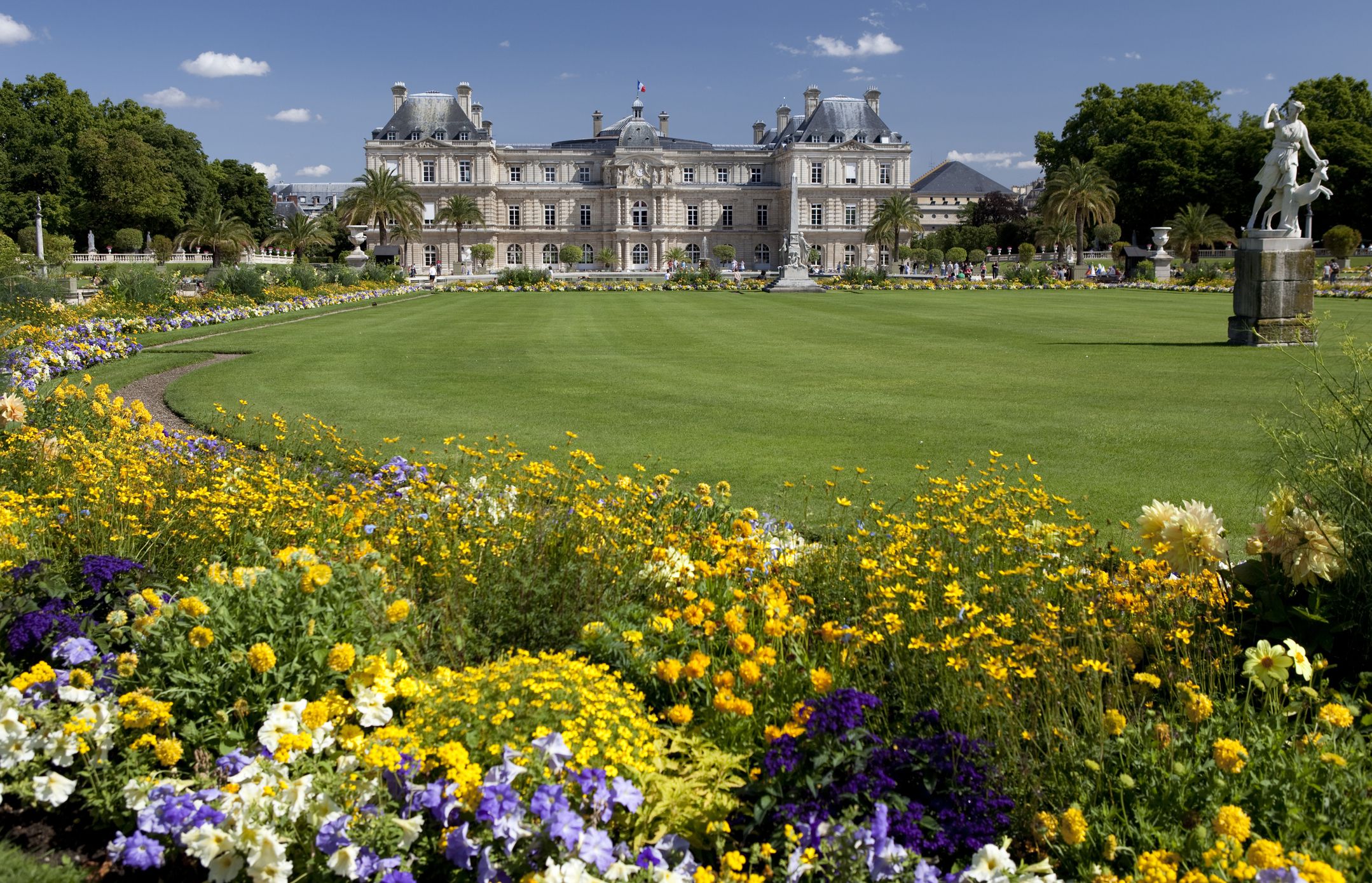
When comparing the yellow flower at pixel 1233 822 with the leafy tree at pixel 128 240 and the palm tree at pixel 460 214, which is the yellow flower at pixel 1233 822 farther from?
the palm tree at pixel 460 214

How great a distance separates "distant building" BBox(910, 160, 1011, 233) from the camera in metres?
128

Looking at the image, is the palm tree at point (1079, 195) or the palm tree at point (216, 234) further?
the palm tree at point (216, 234)

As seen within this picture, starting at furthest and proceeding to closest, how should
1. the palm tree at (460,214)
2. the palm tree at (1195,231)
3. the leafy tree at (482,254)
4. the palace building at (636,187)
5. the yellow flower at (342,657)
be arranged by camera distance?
the palace building at (636,187) < the leafy tree at (482,254) < the palm tree at (460,214) < the palm tree at (1195,231) < the yellow flower at (342,657)

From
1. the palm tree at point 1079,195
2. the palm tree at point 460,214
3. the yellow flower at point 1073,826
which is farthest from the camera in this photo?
the palm tree at point 460,214

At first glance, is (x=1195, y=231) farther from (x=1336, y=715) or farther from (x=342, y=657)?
(x=342, y=657)

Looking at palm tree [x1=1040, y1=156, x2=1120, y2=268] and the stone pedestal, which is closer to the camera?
the stone pedestal

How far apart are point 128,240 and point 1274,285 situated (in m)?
63.2

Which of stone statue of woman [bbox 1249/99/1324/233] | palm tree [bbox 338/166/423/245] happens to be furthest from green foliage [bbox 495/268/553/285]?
stone statue of woman [bbox 1249/99/1324/233]

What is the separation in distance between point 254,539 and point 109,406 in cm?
411

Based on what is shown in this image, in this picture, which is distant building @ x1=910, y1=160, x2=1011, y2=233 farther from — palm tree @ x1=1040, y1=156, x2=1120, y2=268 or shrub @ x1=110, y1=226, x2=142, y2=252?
shrub @ x1=110, y1=226, x2=142, y2=252

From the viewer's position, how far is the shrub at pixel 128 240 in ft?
206

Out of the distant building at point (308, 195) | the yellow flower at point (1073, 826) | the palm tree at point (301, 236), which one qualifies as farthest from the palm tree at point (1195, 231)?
Answer: the distant building at point (308, 195)

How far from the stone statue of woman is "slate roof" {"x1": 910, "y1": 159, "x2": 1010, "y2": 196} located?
112599 mm

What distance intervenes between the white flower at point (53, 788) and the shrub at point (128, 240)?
6876 cm
